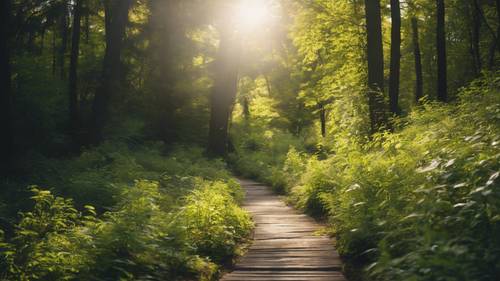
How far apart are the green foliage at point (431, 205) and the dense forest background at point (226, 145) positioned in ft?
0.10

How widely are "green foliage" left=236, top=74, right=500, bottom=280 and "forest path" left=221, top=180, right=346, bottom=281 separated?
34cm

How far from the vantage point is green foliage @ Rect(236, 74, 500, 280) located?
4156mm

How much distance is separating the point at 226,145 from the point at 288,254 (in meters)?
15.2

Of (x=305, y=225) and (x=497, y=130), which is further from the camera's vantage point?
(x=305, y=225)

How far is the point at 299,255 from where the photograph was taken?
7.46 m

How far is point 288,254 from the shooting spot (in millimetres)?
7555

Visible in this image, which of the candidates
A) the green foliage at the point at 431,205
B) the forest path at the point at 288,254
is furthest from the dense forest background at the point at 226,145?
the forest path at the point at 288,254

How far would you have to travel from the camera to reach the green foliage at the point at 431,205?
4.16 metres

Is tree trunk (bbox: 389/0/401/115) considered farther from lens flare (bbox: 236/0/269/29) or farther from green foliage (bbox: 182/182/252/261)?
lens flare (bbox: 236/0/269/29)

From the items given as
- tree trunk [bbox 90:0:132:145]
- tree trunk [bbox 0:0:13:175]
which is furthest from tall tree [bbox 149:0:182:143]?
tree trunk [bbox 0:0:13:175]

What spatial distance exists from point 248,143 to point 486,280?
37.3 m

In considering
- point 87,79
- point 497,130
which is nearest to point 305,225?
point 497,130

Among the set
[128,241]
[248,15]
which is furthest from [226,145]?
[128,241]

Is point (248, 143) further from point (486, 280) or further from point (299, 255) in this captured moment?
point (486, 280)
